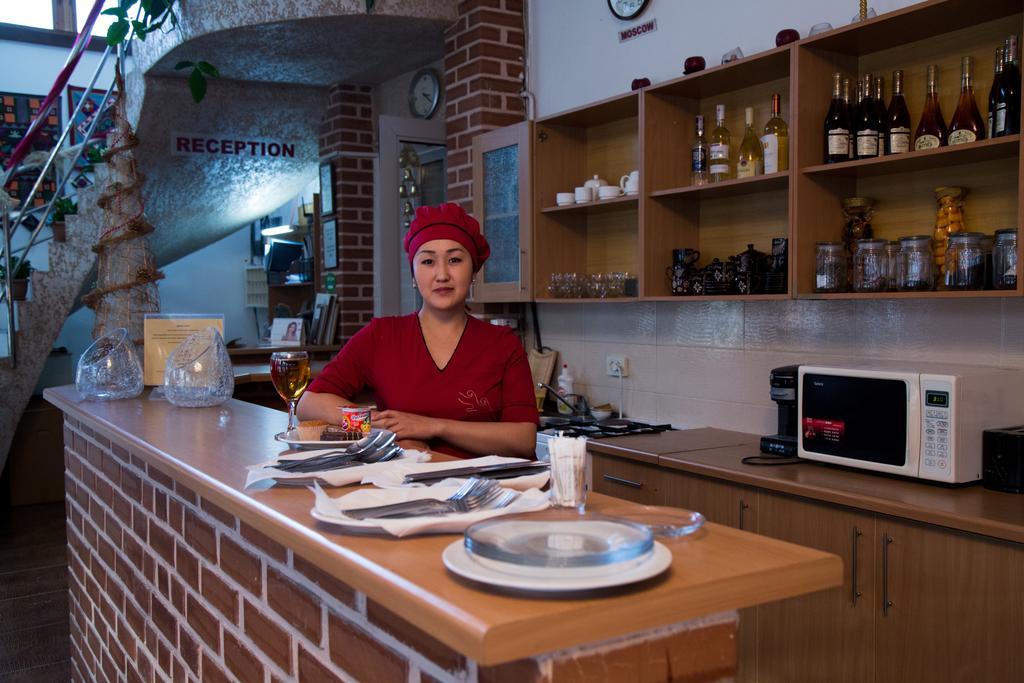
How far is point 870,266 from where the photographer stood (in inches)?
105

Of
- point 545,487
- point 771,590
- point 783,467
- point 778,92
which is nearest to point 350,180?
point 778,92

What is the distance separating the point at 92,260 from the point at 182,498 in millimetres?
4130

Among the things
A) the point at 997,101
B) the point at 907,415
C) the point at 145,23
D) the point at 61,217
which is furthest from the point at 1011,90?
the point at 61,217

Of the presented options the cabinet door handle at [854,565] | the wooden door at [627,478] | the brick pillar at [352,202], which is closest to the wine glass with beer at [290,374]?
the wooden door at [627,478]

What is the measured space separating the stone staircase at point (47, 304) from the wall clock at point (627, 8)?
3.33m

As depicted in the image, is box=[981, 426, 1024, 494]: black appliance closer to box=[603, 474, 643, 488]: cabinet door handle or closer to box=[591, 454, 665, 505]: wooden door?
box=[591, 454, 665, 505]: wooden door

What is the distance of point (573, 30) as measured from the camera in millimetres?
4180

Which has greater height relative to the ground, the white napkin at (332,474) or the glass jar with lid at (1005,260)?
the glass jar with lid at (1005,260)

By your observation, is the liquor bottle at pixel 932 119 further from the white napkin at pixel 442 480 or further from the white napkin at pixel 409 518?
the white napkin at pixel 409 518

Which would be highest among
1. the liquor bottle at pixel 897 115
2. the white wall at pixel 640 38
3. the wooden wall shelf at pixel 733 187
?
the white wall at pixel 640 38

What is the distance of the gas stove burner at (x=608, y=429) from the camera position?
3428 mm

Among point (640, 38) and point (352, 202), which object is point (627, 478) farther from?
point (352, 202)

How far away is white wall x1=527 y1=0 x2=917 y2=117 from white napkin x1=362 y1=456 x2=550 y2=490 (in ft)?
7.55

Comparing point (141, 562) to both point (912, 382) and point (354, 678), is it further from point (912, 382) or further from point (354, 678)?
point (912, 382)
